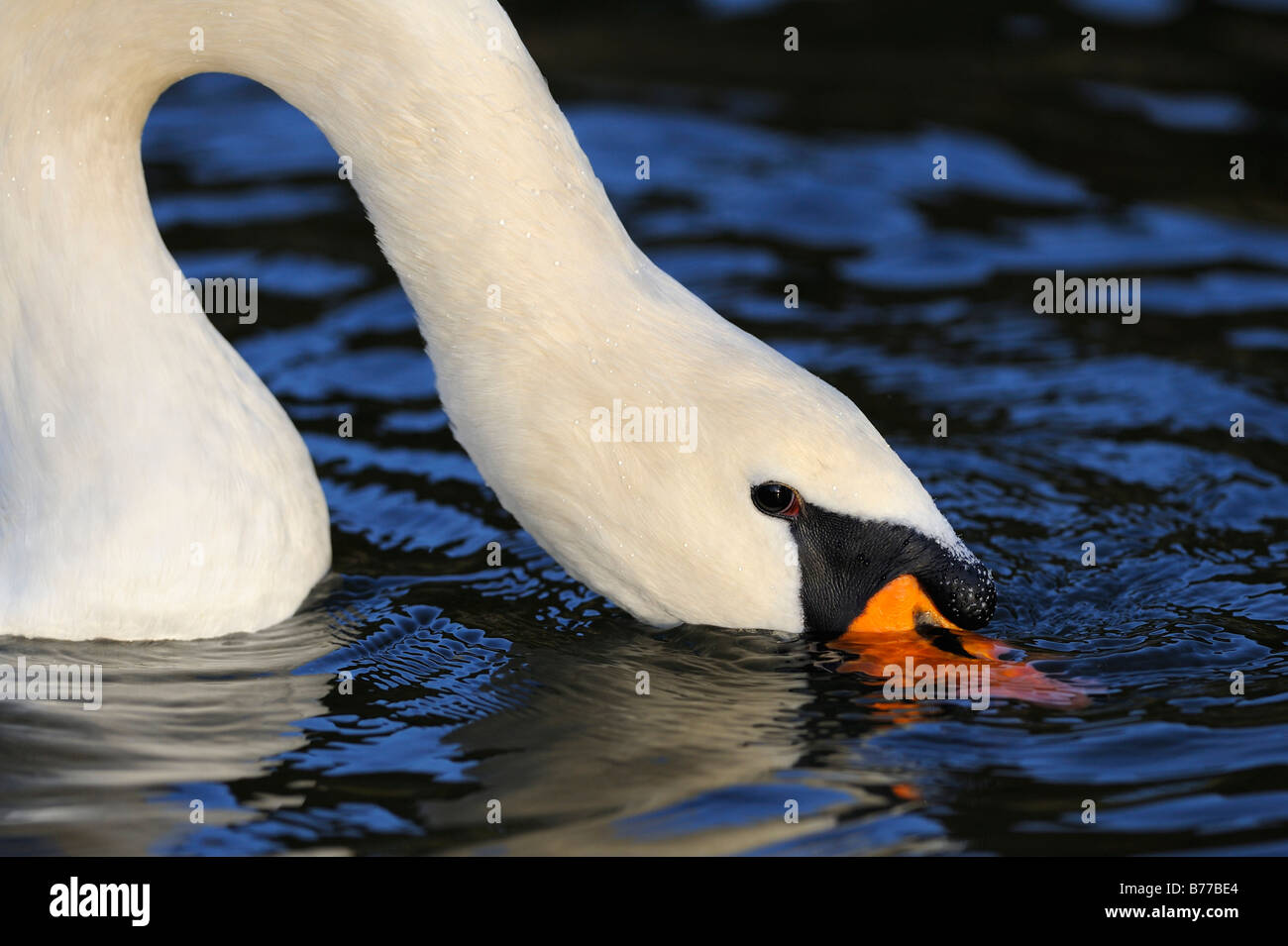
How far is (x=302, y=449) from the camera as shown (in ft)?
21.5

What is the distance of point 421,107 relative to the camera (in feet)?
17.9

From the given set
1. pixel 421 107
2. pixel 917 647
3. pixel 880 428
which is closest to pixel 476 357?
pixel 421 107

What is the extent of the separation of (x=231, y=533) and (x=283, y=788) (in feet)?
3.62

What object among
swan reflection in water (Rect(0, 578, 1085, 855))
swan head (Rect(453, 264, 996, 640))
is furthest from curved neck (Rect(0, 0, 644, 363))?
swan reflection in water (Rect(0, 578, 1085, 855))

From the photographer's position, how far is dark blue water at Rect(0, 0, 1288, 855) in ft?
17.3

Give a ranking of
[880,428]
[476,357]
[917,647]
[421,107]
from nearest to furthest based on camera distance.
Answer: [421,107]
[476,357]
[917,647]
[880,428]

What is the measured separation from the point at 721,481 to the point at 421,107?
4.37 ft

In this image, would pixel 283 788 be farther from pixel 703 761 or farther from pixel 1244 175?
pixel 1244 175

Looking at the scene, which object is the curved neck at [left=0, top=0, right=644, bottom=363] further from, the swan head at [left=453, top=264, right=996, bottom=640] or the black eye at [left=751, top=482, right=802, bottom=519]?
the black eye at [left=751, top=482, right=802, bottom=519]

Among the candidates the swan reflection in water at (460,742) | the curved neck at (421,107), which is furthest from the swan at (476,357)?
the swan reflection in water at (460,742)

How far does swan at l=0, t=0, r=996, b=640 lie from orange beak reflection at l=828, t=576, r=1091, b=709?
17 millimetres

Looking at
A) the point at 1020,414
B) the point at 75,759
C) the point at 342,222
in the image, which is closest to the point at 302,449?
the point at 75,759

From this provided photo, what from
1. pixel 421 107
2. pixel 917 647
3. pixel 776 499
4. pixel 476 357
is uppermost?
pixel 421 107

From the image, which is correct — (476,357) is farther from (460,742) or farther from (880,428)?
(880,428)
